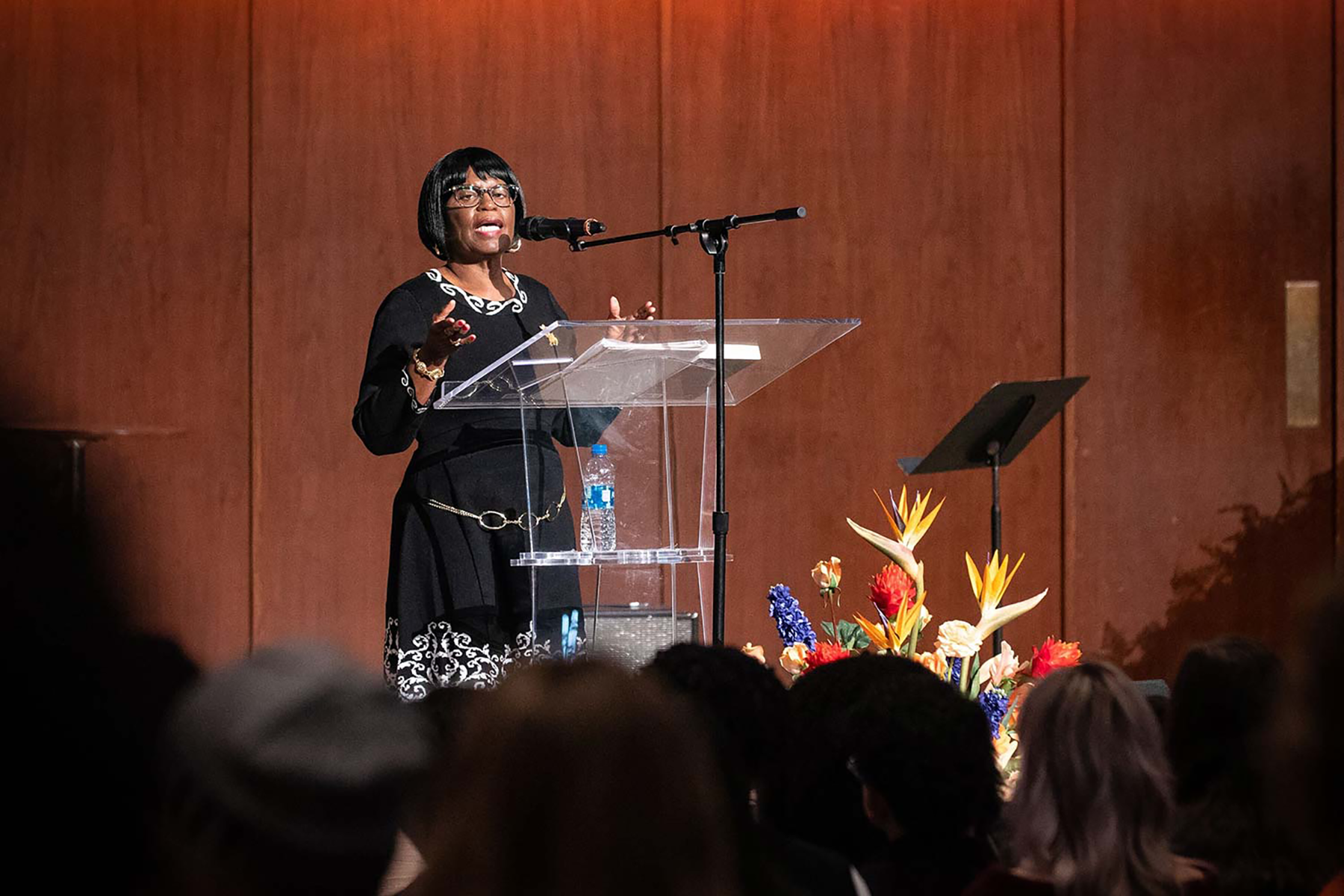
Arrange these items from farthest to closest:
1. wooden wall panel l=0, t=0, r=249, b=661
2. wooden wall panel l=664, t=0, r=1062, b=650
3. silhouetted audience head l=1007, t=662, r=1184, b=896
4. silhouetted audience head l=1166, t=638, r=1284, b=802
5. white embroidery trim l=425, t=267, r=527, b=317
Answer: wooden wall panel l=664, t=0, r=1062, b=650 < wooden wall panel l=0, t=0, r=249, b=661 < white embroidery trim l=425, t=267, r=527, b=317 < silhouetted audience head l=1166, t=638, r=1284, b=802 < silhouetted audience head l=1007, t=662, r=1184, b=896

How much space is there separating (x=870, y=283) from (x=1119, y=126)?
1.07 m

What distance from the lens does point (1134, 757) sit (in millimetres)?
1652

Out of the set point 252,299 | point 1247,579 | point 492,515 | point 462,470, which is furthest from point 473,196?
point 1247,579

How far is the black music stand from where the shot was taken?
330 centimetres

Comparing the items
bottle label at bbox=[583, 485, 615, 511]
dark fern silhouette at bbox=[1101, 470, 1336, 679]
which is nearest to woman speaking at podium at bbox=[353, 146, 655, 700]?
bottle label at bbox=[583, 485, 615, 511]

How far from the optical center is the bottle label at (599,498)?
9.82 feet

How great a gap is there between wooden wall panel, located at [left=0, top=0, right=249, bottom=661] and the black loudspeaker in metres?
2.71

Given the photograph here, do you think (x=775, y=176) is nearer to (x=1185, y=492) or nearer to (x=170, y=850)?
(x=1185, y=492)

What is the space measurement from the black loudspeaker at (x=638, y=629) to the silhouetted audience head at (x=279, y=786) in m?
2.01

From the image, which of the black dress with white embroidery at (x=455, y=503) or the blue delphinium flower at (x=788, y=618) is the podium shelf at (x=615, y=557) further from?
the blue delphinium flower at (x=788, y=618)

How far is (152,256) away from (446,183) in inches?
86.8

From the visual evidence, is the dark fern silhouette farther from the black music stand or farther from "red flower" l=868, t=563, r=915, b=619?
"red flower" l=868, t=563, r=915, b=619

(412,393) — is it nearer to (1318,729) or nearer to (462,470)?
(462,470)

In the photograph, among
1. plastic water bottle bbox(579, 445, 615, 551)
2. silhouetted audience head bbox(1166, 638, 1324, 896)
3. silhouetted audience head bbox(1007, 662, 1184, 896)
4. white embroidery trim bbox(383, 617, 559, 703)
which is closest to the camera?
silhouetted audience head bbox(1007, 662, 1184, 896)
